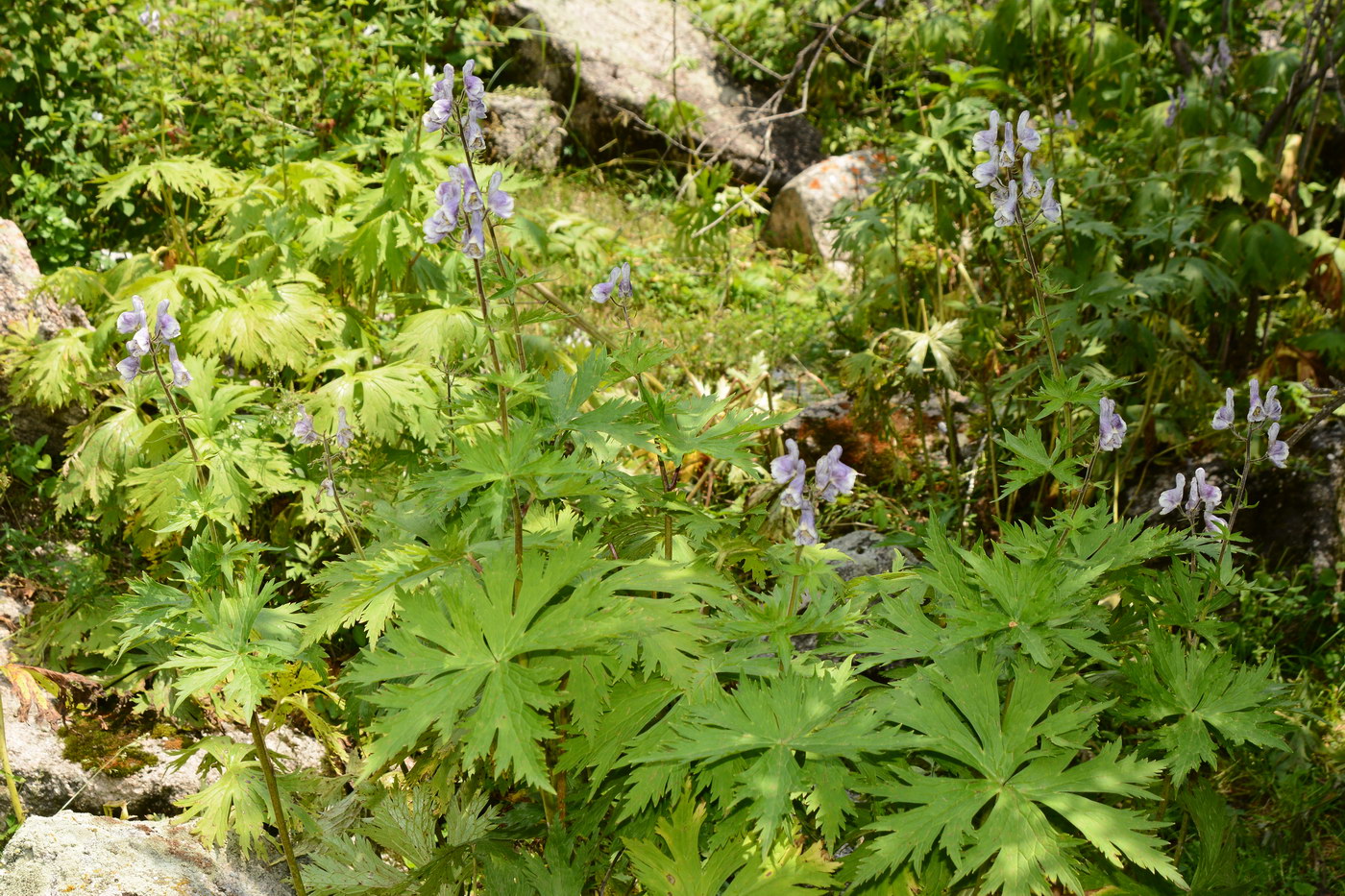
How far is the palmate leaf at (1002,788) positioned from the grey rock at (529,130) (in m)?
6.53

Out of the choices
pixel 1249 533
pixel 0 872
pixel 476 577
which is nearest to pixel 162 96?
pixel 0 872

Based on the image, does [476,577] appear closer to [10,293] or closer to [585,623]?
[585,623]

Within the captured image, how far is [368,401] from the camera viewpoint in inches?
110

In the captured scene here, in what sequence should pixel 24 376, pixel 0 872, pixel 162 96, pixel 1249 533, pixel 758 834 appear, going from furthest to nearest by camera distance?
1. pixel 162 96
2. pixel 1249 533
3. pixel 24 376
4. pixel 0 872
5. pixel 758 834

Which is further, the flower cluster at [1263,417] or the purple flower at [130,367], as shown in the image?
the purple flower at [130,367]

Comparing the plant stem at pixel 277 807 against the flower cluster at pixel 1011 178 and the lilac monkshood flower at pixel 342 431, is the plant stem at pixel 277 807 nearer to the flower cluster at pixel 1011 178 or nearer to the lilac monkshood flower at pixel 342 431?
the lilac monkshood flower at pixel 342 431

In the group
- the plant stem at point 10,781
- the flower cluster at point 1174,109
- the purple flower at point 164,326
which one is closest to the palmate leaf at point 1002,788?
the purple flower at point 164,326

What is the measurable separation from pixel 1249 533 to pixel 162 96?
15.8 ft

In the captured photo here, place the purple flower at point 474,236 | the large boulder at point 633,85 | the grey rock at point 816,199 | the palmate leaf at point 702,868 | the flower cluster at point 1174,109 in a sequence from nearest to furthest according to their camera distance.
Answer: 1. the palmate leaf at point 702,868
2. the purple flower at point 474,236
3. the flower cluster at point 1174,109
4. the grey rock at point 816,199
5. the large boulder at point 633,85

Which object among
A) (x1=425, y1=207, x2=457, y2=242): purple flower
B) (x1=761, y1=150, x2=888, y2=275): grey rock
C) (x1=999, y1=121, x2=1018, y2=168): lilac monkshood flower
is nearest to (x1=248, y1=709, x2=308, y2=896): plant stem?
(x1=425, y1=207, x2=457, y2=242): purple flower

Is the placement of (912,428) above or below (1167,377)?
below

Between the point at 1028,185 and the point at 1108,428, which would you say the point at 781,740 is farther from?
the point at 1028,185

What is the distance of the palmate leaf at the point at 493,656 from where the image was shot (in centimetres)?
124

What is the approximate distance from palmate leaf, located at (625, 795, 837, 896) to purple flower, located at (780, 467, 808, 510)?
0.49m
